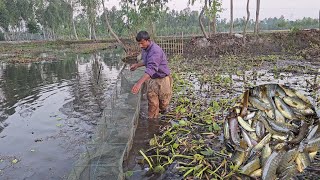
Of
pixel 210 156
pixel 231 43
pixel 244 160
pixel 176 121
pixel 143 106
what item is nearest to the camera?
pixel 244 160

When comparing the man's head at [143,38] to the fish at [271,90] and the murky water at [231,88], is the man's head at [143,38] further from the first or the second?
the fish at [271,90]

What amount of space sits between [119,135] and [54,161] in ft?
3.94

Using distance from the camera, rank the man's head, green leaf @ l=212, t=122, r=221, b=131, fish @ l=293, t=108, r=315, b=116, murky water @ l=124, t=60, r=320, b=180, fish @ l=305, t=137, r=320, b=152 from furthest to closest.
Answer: the man's head, green leaf @ l=212, t=122, r=221, b=131, murky water @ l=124, t=60, r=320, b=180, fish @ l=293, t=108, r=315, b=116, fish @ l=305, t=137, r=320, b=152

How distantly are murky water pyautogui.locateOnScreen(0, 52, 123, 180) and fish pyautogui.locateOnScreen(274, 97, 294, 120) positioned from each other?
3073 millimetres

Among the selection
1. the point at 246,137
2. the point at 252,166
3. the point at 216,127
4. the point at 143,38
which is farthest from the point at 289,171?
the point at 143,38

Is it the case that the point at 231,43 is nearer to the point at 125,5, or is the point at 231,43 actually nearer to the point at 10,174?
the point at 125,5

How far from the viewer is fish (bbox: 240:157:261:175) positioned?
2.58 meters

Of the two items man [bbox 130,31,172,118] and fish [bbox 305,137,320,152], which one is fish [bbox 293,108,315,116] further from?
man [bbox 130,31,172,118]

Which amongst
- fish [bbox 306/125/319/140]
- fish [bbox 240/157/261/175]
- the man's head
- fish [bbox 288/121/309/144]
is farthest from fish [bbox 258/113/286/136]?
the man's head

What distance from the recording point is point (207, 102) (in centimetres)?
693

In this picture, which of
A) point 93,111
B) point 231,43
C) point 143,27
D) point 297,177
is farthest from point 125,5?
point 297,177

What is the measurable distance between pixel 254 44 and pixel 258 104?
19.7 meters

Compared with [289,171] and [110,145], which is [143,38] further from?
[289,171]

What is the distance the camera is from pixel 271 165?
2.43 m
